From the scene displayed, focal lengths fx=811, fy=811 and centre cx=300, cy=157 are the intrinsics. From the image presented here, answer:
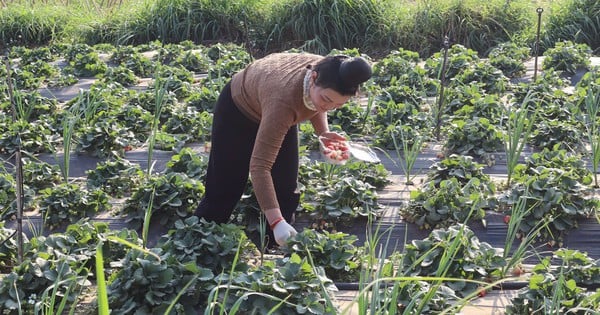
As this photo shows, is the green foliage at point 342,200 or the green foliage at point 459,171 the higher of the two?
the green foliage at point 459,171

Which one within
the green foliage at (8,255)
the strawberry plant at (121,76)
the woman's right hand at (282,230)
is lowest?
the green foliage at (8,255)

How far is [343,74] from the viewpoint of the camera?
2764 millimetres

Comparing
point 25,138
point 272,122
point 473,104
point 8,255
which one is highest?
point 272,122

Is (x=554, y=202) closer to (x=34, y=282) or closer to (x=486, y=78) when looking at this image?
(x=34, y=282)

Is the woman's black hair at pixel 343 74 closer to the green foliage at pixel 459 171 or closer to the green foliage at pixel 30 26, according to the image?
the green foliage at pixel 459 171

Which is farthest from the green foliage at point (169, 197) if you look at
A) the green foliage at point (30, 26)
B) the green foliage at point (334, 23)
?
the green foliage at point (30, 26)

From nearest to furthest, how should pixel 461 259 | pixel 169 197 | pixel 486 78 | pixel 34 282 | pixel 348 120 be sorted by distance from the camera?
pixel 34 282 < pixel 461 259 < pixel 169 197 < pixel 348 120 < pixel 486 78

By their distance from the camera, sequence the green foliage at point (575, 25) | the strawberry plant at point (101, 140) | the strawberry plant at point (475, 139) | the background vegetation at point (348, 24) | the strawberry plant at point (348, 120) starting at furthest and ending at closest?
the background vegetation at point (348, 24)
the green foliage at point (575, 25)
the strawberry plant at point (348, 120)
the strawberry plant at point (101, 140)
the strawberry plant at point (475, 139)

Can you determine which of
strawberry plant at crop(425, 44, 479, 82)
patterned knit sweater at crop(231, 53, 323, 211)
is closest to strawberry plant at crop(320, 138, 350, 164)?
patterned knit sweater at crop(231, 53, 323, 211)

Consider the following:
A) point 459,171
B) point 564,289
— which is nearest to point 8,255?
point 459,171

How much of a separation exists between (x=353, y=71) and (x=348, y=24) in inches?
220

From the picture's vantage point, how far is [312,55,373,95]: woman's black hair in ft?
9.05

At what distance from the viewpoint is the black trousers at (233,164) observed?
3418mm

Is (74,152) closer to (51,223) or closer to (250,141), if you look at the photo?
(51,223)
